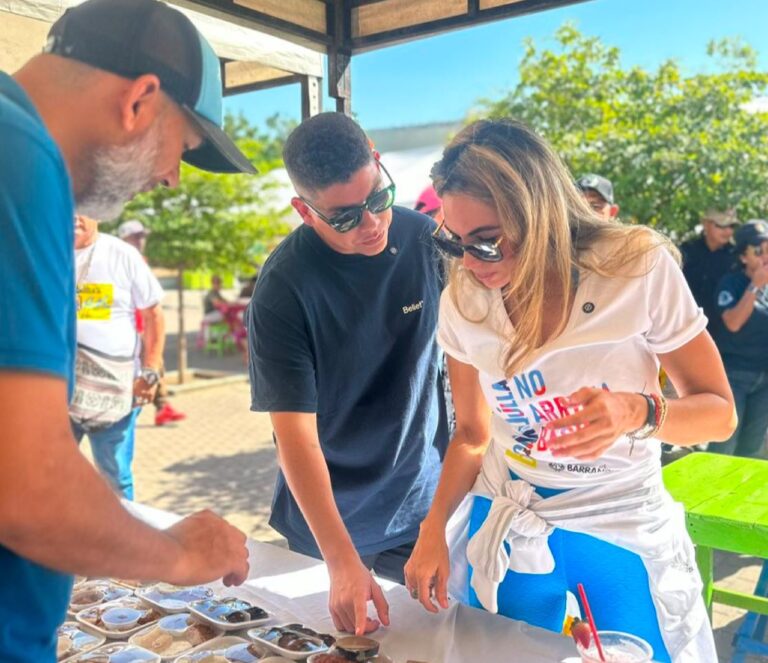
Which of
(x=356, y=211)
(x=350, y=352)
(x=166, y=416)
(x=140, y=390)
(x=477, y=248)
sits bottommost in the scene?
(x=166, y=416)

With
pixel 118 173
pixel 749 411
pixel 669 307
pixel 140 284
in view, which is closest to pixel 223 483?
pixel 140 284

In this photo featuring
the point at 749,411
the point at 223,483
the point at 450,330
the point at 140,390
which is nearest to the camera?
the point at 450,330

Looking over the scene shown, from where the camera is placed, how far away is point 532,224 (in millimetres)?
1494

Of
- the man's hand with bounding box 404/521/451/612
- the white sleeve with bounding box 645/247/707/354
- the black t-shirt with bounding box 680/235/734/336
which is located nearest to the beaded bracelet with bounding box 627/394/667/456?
the white sleeve with bounding box 645/247/707/354

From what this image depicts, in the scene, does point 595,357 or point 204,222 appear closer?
point 595,357

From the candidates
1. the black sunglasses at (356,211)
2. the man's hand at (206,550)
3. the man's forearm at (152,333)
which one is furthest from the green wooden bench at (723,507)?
the man's forearm at (152,333)

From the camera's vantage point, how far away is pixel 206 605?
5.19 ft

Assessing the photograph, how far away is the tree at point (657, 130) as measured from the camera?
611 centimetres

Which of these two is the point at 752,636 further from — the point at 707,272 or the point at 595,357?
the point at 707,272

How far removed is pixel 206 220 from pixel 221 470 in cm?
446

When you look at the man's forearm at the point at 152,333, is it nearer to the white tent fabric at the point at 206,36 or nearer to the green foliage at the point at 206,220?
the white tent fabric at the point at 206,36

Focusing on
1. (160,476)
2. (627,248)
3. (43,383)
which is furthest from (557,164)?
(160,476)

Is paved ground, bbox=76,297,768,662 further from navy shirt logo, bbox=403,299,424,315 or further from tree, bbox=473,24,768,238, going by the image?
tree, bbox=473,24,768,238

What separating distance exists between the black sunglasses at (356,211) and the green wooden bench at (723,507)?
154cm
